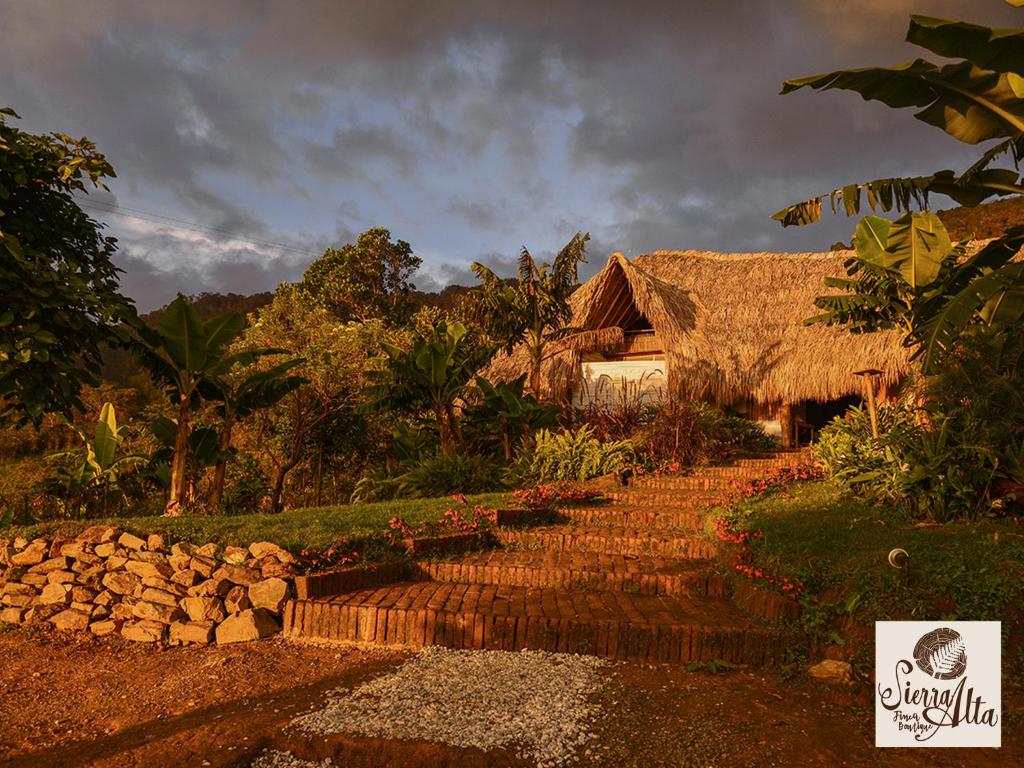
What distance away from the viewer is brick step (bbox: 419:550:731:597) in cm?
587

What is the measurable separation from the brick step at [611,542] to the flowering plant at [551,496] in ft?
3.71

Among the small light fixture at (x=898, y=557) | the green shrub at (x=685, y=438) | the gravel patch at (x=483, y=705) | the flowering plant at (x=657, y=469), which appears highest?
the green shrub at (x=685, y=438)

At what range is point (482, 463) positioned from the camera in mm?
11609

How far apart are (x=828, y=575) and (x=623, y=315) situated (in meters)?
11.4

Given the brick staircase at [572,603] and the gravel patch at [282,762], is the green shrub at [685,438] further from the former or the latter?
the gravel patch at [282,762]

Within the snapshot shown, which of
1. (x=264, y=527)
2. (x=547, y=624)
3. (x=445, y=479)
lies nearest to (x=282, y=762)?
(x=547, y=624)

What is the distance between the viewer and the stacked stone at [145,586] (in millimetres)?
5324

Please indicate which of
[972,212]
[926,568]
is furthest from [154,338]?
[972,212]

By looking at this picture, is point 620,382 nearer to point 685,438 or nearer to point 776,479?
point 685,438

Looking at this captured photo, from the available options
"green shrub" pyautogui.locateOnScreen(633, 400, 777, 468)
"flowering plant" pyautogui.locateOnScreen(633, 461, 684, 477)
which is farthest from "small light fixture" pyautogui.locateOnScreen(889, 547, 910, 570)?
"green shrub" pyautogui.locateOnScreen(633, 400, 777, 468)

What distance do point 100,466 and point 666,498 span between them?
25.0 ft

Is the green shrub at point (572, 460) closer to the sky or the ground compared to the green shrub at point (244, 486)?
closer to the sky

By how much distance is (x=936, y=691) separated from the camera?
3.50 meters

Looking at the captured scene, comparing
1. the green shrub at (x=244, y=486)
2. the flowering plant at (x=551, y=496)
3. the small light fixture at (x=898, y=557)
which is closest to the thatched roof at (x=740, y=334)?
the flowering plant at (x=551, y=496)
